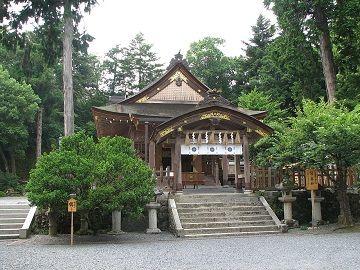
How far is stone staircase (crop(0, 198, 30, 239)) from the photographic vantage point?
12.4 m

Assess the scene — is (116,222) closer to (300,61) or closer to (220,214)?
(220,214)

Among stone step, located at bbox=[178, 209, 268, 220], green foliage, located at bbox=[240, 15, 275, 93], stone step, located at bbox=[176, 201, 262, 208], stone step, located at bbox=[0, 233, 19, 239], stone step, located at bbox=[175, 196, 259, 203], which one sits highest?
green foliage, located at bbox=[240, 15, 275, 93]

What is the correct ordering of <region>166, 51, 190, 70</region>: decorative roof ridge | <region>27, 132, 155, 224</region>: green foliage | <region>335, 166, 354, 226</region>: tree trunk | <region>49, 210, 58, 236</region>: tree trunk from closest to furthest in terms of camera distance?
<region>27, 132, 155, 224</region>: green foliage → <region>49, 210, 58, 236</region>: tree trunk → <region>335, 166, 354, 226</region>: tree trunk → <region>166, 51, 190, 70</region>: decorative roof ridge

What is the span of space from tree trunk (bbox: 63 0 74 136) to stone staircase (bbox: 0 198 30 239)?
10.6 ft

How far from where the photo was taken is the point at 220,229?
12.4 m

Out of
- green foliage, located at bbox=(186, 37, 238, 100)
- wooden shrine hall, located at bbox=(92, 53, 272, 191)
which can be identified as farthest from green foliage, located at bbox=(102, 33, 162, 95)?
wooden shrine hall, located at bbox=(92, 53, 272, 191)

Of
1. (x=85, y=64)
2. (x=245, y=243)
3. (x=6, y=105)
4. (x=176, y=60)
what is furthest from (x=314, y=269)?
(x=85, y=64)

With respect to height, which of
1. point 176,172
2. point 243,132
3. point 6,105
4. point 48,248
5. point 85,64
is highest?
point 85,64

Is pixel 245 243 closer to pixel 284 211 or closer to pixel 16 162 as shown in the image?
pixel 284 211

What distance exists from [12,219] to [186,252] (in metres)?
7.32

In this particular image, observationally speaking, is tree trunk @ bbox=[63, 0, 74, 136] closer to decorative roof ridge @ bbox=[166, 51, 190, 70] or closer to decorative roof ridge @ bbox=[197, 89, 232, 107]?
decorative roof ridge @ bbox=[197, 89, 232, 107]

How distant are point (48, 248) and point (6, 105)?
24746 mm

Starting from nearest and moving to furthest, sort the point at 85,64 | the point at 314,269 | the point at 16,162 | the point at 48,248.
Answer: the point at 314,269, the point at 48,248, the point at 16,162, the point at 85,64

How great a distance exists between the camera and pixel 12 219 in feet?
43.9
